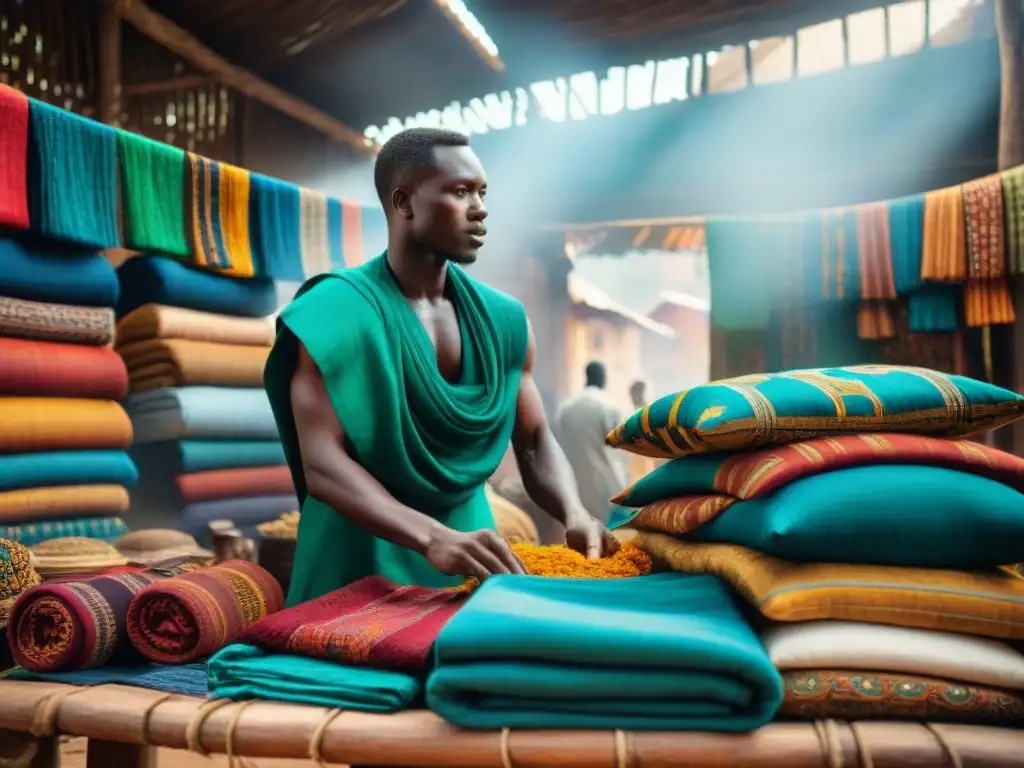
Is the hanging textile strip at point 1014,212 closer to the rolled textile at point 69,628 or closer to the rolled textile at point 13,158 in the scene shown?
the rolled textile at point 69,628

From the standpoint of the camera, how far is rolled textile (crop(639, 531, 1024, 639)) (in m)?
1.03

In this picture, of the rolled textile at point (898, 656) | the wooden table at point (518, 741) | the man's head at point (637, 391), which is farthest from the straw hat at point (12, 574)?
the man's head at point (637, 391)

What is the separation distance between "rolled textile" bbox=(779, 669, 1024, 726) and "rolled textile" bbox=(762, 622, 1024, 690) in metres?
0.01

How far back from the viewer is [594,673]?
91cm

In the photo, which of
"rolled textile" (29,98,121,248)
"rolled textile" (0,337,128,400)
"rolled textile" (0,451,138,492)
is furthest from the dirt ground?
"rolled textile" (29,98,121,248)

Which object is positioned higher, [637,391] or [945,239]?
[945,239]

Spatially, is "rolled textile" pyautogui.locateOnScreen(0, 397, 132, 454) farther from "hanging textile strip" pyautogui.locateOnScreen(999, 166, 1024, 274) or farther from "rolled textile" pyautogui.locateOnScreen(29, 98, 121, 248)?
"hanging textile strip" pyautogui.locateOnScreen(999, 166, 1024, 274)

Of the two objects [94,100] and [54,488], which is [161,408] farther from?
[94,100]

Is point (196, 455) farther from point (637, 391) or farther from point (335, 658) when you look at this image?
point (637, 391)

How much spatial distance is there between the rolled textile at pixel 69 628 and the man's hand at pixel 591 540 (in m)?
0.75

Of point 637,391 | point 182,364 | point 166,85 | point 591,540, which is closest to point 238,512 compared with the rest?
point 182,364

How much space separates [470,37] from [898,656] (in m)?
6.58

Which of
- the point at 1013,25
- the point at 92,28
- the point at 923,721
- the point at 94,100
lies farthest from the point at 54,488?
the point at 1013,25

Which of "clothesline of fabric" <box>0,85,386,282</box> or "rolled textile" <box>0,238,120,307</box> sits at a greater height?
"clothesline of fabric" <box>0,85,386,282</box>
